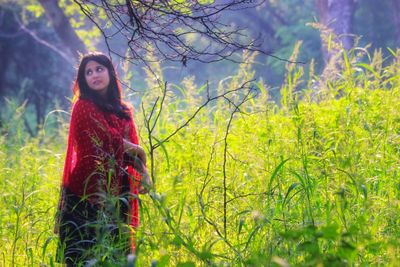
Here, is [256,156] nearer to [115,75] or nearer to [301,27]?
[115,75]

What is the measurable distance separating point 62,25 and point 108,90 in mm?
10357

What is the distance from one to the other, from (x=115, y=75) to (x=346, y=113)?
2.19 metres

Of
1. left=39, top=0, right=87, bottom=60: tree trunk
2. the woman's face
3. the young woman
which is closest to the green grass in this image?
the young woman

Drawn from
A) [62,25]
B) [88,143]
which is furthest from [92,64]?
[62,25]

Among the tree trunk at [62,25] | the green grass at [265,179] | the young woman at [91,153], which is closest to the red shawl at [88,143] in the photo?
the young woman at [91,153]

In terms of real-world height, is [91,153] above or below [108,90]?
below

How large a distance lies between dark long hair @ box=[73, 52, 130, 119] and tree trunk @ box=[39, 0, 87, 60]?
393 inches

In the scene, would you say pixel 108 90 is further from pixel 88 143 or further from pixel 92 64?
pixel 88 143

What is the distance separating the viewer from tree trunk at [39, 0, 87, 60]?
49.2 feet

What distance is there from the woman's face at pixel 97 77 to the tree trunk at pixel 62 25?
10.00 meters

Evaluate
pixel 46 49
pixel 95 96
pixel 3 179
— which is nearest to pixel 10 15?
pixel 46 49

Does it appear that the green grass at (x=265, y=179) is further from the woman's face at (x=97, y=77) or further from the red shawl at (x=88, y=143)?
the woman's face at (x=97, y=77)

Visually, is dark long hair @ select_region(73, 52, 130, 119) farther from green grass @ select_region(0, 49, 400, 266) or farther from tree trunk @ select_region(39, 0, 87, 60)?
tree trunk @ select_region(39, 0, 87, 60)

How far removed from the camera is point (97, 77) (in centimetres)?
508
